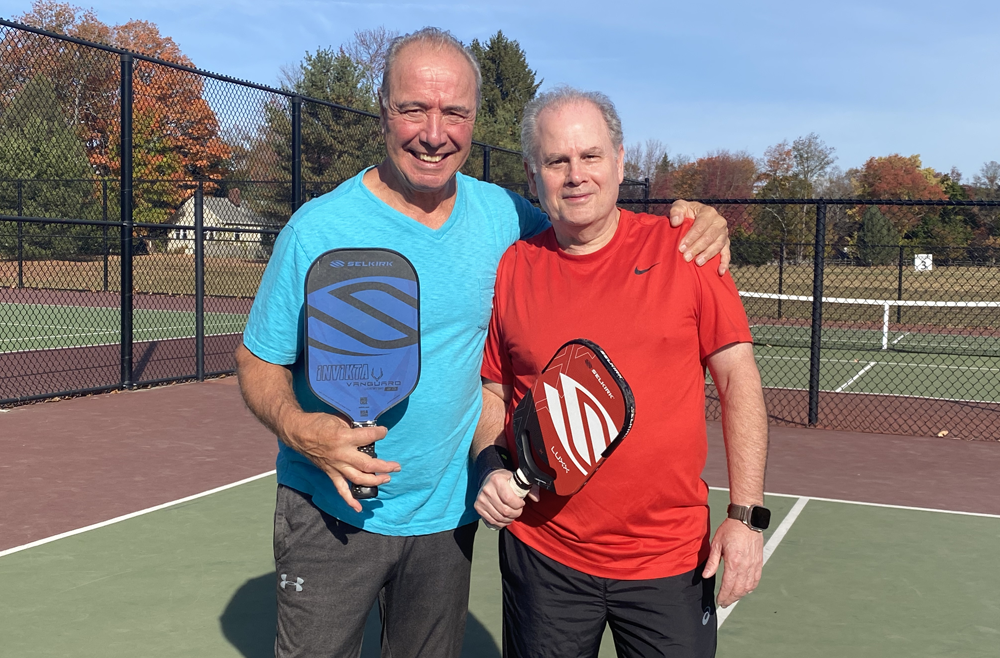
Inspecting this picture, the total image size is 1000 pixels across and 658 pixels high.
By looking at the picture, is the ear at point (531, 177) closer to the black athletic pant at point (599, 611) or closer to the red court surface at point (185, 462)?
the black athletic pant at point (599, 611)

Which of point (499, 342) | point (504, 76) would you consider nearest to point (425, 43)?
point (499, 342)

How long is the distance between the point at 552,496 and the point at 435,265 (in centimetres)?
67

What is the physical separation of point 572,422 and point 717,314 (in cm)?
45

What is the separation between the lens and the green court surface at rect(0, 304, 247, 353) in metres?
15.4

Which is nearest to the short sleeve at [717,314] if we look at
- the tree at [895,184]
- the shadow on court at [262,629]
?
the shadow on court at [262,629]

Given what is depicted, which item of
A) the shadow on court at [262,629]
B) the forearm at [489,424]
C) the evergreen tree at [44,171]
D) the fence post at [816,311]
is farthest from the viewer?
the evergreen tree at [44,171]

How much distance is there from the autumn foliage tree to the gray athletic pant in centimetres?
1114

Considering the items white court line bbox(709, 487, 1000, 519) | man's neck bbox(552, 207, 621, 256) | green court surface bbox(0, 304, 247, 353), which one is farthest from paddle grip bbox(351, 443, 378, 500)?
green court surface bbox(0, 304, 247, 353)

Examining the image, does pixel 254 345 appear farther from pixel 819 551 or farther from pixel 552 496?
pixel 819 551

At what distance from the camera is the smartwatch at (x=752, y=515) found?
2.34m

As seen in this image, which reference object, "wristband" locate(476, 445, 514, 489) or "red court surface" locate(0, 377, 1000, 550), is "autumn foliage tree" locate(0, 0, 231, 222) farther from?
"wristband" locate(476, 445, 514, 489)

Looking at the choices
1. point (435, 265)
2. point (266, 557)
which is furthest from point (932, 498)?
point (435, 265)

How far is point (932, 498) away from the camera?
22.3 feet

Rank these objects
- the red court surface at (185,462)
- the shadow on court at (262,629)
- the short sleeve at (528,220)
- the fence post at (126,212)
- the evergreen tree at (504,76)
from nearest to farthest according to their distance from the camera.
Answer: the short sleeve at (528,220) → the shadow on court at (262,629) → the red court surface at (185,462) → the fence post at (126,212) → the evergreen tree at (504,76)
